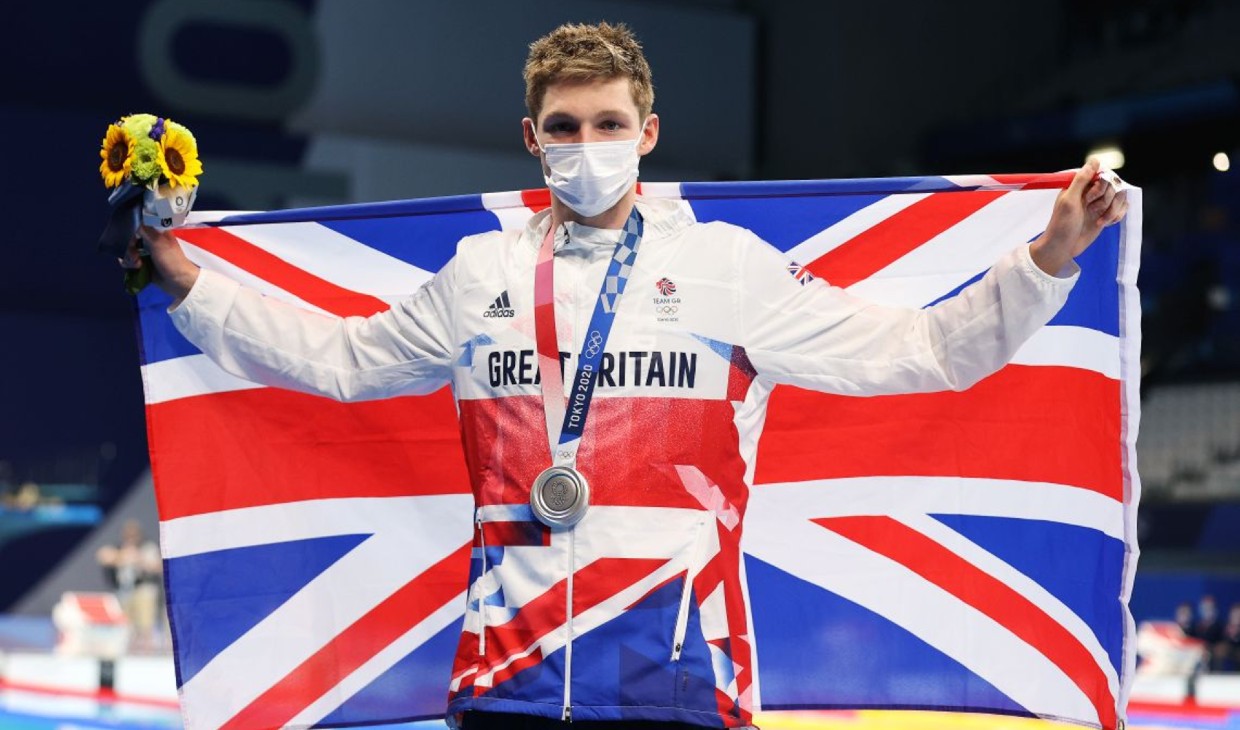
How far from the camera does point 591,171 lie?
2.71 meters

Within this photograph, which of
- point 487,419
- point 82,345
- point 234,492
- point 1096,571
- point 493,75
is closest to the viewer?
point 487,419

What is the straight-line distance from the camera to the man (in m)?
2.60

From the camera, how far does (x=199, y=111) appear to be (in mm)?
19016

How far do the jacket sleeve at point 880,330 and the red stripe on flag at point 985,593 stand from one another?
87 cm

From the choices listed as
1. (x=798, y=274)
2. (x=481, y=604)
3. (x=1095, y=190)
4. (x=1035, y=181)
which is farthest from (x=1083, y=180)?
(x=481, y=604)

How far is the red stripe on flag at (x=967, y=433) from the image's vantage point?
137 inches

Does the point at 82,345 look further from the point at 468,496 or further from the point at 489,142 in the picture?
the point at 468,496

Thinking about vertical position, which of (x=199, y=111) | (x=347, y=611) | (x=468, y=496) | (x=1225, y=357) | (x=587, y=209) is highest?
(x=199, y=111)

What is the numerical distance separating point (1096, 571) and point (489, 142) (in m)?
18.3

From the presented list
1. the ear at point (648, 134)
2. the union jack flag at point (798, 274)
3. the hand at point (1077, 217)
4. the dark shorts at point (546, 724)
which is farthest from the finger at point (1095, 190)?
the dark shorts at point (546, 724)

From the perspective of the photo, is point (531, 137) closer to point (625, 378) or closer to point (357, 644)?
point (625, 378)

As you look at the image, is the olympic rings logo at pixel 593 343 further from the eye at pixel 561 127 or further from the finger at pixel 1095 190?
the finger at pixel 1095 190

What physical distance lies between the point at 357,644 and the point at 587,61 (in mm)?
1653

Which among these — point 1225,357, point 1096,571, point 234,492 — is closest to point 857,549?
point 1096,571
